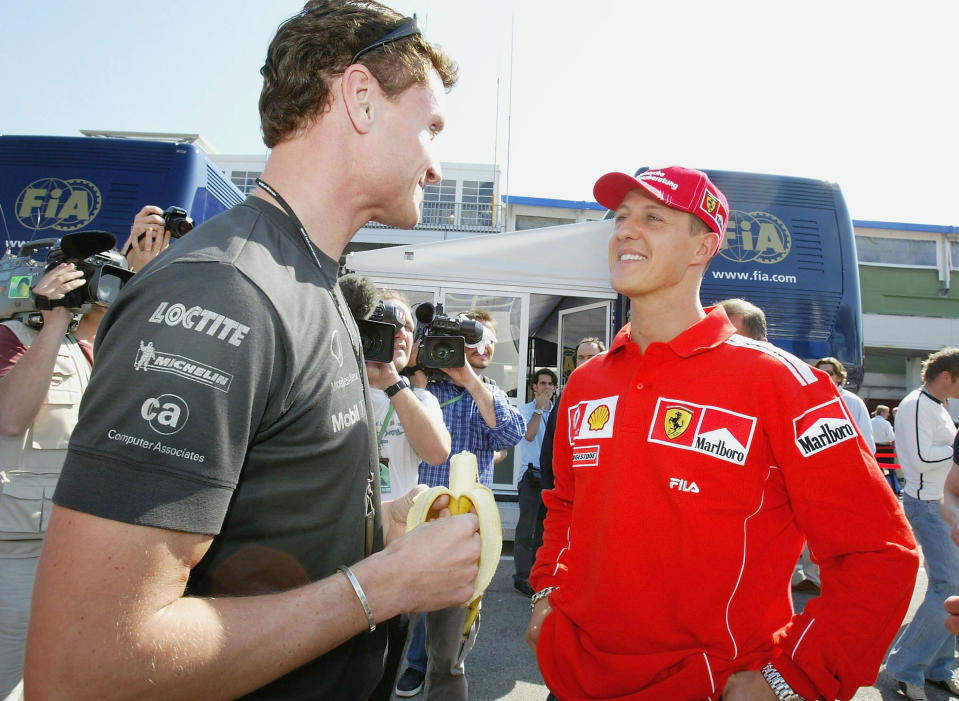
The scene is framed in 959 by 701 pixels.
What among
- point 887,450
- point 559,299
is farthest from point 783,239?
point 887,450

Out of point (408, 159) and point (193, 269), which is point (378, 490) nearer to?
point (193, 269)

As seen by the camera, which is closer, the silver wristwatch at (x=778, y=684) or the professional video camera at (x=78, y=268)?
the silver wristwatch at (x=778, y=684)

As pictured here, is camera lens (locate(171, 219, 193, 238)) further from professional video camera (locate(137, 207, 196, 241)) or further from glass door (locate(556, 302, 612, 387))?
glass door (locate(556, 302, 612, 387))

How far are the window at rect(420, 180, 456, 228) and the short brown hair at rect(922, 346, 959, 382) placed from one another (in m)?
16.6

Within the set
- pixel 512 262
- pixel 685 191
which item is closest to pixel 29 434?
pixel 685 191

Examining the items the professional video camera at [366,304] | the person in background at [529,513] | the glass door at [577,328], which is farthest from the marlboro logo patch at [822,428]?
the glass door at [577,328]

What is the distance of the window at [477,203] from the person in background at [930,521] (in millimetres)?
17391

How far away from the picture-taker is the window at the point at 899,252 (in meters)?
21.9

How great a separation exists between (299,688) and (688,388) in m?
1.28

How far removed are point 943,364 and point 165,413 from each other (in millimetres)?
5120

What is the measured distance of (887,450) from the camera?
1205 cm

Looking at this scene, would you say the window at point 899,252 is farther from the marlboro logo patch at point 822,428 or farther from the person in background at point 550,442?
the marlboro logo patch at point 822,428

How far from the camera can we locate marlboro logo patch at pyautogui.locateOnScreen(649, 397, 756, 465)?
5.52 ft

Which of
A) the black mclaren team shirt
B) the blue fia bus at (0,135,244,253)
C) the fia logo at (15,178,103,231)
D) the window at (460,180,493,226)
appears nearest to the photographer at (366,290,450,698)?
the black mclaren team shirt
